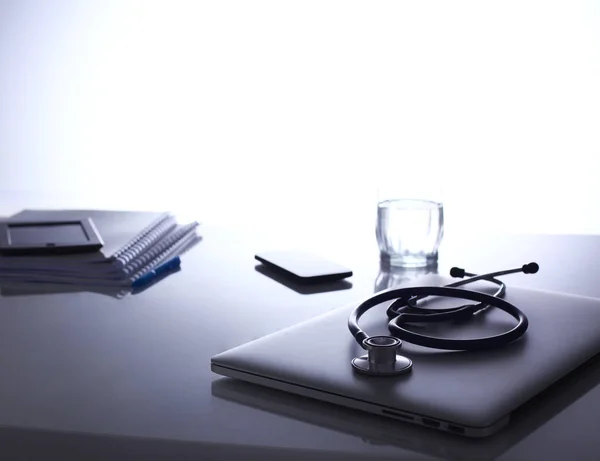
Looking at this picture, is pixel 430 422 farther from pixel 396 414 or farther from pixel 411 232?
pixel 411 232

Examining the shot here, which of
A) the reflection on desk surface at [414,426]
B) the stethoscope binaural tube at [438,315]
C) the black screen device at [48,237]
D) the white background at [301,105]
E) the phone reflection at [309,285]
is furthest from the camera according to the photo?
the white background at [301,105]

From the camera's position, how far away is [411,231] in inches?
45.1

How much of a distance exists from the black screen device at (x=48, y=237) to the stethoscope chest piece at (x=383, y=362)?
58cm

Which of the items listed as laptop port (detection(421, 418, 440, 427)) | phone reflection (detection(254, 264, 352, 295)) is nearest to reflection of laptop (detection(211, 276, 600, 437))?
laptop port (detection(421, 418, 440, 427))

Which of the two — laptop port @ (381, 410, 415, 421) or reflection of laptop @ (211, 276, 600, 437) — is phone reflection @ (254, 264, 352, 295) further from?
laptop port @ (381, 410, 415, 421)

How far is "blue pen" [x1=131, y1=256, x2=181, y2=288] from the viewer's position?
1062 millimetres

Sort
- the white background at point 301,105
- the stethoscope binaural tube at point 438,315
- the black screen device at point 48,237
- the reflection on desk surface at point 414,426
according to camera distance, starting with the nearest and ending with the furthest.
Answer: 1. the reflection on desk surface at point 414,426
2. the stethoscope binaural tube at point 438,315
3. the black screen device at point 48,237
4. the white background at point 301,105

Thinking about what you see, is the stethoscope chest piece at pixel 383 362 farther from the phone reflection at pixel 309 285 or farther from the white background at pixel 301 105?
the white background at pixel 301 105

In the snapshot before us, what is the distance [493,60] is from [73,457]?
3096 mm

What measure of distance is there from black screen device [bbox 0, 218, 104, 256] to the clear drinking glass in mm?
380

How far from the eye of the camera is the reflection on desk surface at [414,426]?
1.79 feet

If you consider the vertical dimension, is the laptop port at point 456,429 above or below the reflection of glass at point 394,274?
above

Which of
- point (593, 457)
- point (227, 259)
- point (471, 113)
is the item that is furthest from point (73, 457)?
point (471, 113)

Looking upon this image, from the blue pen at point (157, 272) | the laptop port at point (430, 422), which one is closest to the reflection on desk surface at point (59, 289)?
the blue pen at point (157, 272)
